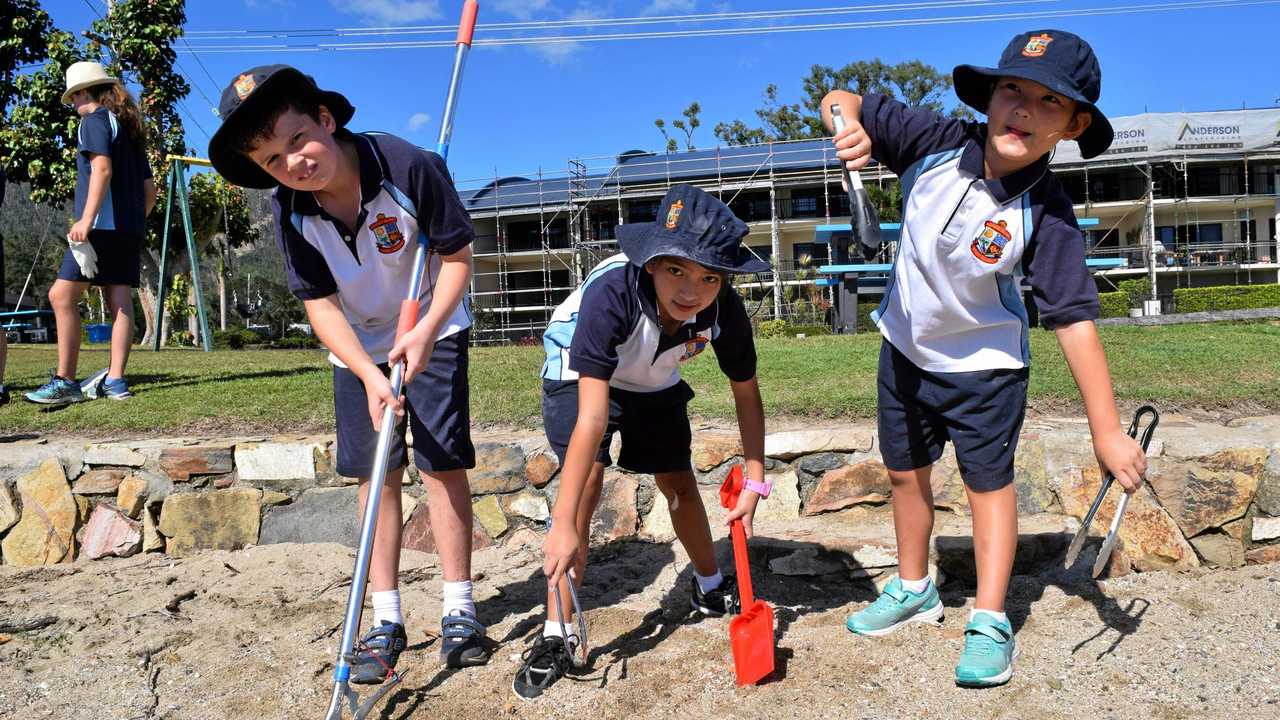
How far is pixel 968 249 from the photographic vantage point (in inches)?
90.7

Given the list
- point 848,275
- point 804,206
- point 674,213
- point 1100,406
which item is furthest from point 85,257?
point 804,206

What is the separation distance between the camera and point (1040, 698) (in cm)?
218

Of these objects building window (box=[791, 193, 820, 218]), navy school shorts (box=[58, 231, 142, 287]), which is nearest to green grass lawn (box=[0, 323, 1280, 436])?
navy school shorts (box=[58, 231, 142, 287])

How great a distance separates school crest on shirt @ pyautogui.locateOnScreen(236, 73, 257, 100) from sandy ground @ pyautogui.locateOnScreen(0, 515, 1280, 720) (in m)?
1.57

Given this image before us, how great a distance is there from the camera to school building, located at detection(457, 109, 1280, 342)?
97.5 feet

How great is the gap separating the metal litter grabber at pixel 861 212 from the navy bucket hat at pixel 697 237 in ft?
1.08

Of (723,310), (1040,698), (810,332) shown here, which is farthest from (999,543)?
(810,332)

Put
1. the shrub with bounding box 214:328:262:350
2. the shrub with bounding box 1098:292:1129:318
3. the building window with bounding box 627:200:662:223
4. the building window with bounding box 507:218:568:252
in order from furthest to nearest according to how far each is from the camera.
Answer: the building window with bounding box 507:218:568:252 < the building window with bounding box 627:200:662:223 < the shrub with bounding box 1098:292:1129:318 < the shrub with bounding box 214:328:262:350

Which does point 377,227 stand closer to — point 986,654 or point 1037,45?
point 1037,45

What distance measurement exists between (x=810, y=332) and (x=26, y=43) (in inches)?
580

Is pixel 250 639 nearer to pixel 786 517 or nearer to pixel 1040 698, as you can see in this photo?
pixel 786 517

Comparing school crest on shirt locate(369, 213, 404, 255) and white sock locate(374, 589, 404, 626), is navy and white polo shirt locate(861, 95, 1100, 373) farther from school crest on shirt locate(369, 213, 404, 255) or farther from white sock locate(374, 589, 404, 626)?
white sock locate(374, 589, 404, 626)

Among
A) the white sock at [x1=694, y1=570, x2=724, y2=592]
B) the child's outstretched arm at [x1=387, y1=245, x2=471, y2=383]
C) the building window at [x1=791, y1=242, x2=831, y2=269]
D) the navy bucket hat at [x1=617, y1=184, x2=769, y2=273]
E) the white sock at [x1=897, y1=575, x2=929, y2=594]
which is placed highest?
the building window at [x1=791, y1=242, x2=831, y2=269]

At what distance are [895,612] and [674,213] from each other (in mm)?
1325
